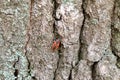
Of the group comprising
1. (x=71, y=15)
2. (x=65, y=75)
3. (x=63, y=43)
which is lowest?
(x=65, y=75)

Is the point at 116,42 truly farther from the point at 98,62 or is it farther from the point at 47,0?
the point at 47,0

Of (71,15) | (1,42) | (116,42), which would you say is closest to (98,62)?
(116,42)

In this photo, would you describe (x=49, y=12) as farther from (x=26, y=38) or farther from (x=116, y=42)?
(x=116, y=42)

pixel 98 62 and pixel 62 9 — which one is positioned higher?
pixel 62 9

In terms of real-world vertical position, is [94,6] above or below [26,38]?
above

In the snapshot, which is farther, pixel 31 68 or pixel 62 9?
pixel 31 68

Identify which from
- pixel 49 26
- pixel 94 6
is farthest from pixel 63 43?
pixel 94 6
